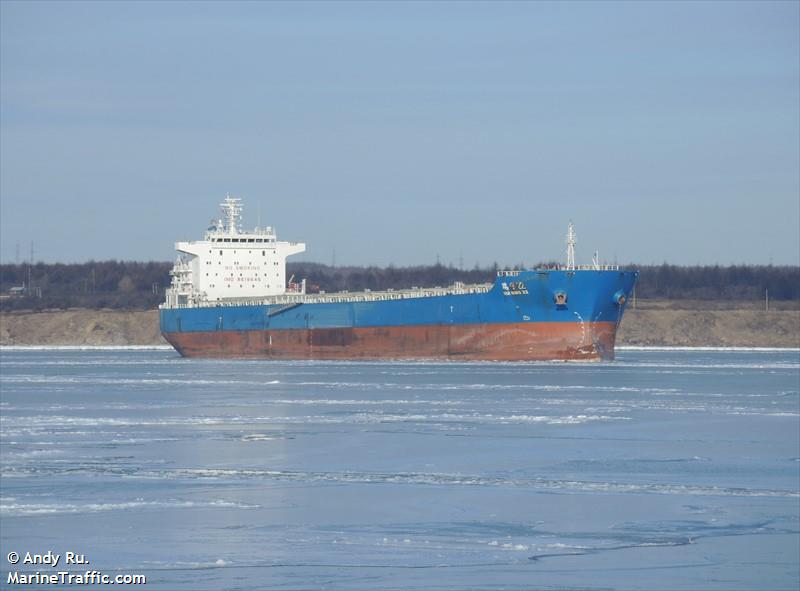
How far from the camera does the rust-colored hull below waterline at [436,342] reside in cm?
3791

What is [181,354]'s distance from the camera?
50.8m

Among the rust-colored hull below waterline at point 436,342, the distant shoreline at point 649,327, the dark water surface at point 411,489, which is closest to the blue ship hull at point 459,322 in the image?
the rust-colored hull below waterline at point 436,342

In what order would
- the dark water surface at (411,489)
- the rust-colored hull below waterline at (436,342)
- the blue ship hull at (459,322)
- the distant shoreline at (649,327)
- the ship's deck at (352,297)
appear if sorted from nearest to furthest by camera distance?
the dark water surface at (411,489), the blue ship hull at (459,322), the rust-colored hull below waterline at (436,342), the ship's deck at (352,297), the distant shoreline at (649,327)

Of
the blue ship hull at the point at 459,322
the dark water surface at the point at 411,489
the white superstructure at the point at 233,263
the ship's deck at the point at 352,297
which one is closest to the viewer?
the dark water surface at the point at 411,489

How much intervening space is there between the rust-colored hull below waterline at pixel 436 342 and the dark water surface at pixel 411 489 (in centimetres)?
1056

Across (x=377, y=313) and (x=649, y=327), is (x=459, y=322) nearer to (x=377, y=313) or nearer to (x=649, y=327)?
(x=377, y=313)

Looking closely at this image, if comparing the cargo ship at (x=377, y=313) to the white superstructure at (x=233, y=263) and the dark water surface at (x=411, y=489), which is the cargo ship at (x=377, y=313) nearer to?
the white superstructure at (x=233, y=263)

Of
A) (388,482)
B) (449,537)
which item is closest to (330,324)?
(388,482)

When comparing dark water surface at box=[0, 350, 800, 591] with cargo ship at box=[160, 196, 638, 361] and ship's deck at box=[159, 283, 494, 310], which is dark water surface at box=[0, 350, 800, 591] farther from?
ship's deck at box=[159, 283, 494, 310]

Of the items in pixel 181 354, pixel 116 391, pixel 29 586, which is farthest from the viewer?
pixel 181 354

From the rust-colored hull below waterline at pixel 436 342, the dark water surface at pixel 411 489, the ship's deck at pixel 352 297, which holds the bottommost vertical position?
the dark water surface at pixel 411 489

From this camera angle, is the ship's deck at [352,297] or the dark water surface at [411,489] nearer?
the dark water surface at [411,489]

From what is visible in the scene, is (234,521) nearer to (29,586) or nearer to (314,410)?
(29,586)

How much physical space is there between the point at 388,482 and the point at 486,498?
5.06ft
